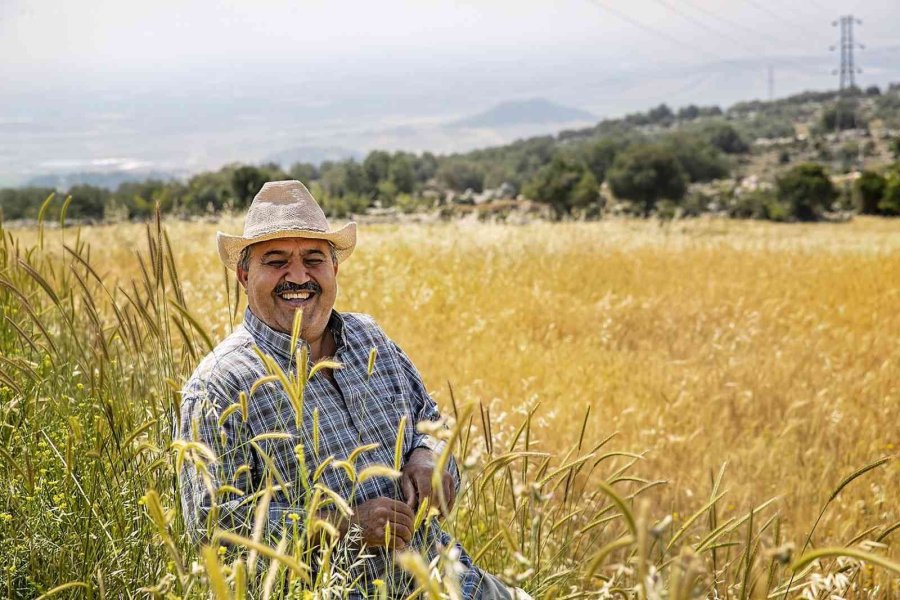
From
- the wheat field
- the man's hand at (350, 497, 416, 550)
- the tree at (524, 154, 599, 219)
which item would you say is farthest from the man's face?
the tree at (524, 154, 599, 219)

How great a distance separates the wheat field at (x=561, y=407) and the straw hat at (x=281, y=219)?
0.83 ft

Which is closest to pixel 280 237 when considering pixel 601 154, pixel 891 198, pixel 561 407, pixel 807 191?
pixel 561 407

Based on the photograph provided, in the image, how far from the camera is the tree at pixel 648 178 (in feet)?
201

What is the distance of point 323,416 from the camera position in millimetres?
2316

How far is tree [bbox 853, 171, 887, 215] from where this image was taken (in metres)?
55.4

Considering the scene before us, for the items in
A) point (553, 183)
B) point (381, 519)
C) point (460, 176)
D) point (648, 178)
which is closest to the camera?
point (381, 519)

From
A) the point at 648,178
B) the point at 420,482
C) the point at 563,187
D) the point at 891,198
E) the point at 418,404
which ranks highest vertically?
the point at 648,178

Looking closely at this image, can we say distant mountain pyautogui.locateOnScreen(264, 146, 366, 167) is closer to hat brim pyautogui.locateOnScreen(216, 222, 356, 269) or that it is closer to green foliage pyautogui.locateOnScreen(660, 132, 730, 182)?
hat brim pyautogui.locateOnScreen(216, 222, 356, 269)

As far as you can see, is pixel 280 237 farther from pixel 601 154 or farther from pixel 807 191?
pixel 601 154

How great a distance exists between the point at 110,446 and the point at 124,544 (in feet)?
1.02

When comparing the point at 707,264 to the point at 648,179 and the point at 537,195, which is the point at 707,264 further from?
the point at 648,179

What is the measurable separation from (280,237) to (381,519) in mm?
928

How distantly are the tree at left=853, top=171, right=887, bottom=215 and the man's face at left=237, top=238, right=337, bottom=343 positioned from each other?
60.8 meters

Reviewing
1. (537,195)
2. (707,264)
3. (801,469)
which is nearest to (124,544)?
(801,469)
